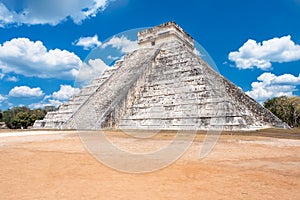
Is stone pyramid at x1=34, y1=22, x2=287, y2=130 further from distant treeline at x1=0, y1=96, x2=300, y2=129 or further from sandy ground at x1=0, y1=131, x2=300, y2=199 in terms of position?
distant treeline at x1=0, y1=96, x2=300, y2=129

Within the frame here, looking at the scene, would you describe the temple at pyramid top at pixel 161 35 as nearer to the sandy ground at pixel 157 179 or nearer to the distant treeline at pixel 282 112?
the sandy ground at pixel 157 179

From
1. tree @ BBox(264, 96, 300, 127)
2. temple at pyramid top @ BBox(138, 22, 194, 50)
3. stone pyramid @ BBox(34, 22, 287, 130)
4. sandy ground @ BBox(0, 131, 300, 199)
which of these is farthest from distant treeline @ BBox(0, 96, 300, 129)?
sandy ground @ BBox(0, 131, 300, 199)

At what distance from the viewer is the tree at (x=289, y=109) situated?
3860cm

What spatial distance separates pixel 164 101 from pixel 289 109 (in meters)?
29.6

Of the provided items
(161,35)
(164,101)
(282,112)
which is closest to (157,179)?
(164,101)

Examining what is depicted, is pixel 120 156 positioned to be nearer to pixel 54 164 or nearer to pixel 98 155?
pixel 98 155

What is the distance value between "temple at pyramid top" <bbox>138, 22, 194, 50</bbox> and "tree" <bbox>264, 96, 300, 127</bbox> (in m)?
22.0

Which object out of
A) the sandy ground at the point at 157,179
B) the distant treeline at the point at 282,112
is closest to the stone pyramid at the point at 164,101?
the sandy ground at the point at 157,179

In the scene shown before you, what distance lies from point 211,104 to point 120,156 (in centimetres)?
989

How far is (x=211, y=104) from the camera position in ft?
52.0

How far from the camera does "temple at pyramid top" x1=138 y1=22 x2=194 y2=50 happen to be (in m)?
25.2

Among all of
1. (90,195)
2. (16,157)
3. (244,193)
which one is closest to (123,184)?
(90,195)

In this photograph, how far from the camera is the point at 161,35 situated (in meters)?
25.6

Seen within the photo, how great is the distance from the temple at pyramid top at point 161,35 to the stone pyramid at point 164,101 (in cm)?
10
